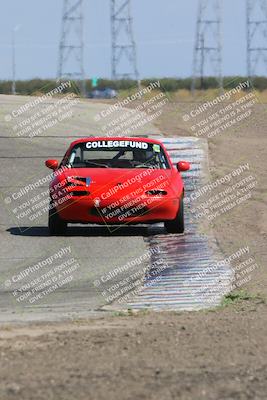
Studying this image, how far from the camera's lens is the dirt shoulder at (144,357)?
5883mm

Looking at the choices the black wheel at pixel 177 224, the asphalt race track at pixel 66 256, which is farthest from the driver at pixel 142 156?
the black wheel at pixel 177 224

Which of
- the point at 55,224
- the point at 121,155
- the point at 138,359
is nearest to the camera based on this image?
the point at 138,359

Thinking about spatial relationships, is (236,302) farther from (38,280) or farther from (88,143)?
(88,143)

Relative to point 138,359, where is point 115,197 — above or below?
below

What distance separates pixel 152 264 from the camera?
12250 millimetres

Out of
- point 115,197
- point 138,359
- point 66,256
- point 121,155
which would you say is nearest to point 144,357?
point 138,359

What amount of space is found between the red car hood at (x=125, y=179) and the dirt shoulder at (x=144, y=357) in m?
5.25

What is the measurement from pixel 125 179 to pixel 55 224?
1140mm

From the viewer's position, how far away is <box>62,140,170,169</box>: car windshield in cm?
1583

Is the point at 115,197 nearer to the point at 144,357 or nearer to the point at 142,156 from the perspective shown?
the point at 142,156

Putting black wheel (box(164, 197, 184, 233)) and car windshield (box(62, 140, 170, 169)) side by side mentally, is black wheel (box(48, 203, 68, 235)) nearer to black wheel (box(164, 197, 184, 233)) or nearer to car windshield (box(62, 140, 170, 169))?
car windshield (box(62, 140, 170, 169))

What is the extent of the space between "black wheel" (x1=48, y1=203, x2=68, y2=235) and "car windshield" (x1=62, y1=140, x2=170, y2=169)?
3.71ft

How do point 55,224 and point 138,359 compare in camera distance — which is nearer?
point 138,359

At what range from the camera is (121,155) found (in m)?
15.9
